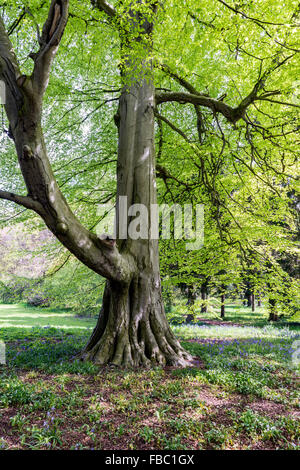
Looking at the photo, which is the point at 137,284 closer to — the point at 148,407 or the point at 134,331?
the point at 134,331

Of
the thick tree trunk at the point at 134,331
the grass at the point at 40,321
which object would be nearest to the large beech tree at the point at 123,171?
the thick tree trunk at the point at 134,331

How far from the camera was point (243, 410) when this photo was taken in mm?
3139

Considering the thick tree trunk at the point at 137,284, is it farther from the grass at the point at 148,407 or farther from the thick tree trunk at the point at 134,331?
the grass at the point at 148,407

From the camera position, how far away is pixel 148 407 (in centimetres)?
312

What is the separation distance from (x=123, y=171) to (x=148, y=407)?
3881 mm

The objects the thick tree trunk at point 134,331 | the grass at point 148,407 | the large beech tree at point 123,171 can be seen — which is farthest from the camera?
the thick tree trunk at point 134,331

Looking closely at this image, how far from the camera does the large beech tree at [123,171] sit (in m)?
3.13

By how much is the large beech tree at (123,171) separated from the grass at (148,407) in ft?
2.08

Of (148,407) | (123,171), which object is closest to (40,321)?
(123,171)

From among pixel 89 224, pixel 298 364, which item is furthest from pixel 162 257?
pixel 298 364

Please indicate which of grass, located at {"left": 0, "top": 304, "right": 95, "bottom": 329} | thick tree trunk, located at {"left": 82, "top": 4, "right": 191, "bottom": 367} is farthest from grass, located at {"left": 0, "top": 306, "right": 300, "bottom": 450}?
grass, located at {"left": 0, "top": 304, "right": 95, "bottom": 329}

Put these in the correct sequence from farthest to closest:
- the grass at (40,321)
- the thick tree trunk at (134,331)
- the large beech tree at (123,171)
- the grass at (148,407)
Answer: the grass at (40,321)
the thick tree trunk at (134,331)
the large beech tree at (123,171)
the grass at (148,407)

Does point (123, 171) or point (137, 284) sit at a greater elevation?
point (123, 171)
